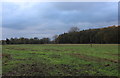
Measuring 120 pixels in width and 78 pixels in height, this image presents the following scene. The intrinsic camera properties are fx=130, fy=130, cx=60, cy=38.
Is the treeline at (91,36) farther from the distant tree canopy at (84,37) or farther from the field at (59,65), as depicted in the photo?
the field at (59,65)

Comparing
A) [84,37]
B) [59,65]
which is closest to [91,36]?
[84,37]

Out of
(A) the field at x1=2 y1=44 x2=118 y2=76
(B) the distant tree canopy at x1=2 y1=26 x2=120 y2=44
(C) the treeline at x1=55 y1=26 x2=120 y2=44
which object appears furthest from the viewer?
(B) the distant tree canopy at x1=2 y1=26 x2=120 y2=44

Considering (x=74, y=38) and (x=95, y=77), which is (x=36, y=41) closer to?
(x=74, y=38)

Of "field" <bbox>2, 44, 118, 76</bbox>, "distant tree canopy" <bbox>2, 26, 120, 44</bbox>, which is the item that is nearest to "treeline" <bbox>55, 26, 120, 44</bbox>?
"distant tree canopy" <bbox>2, 26, 120, 44</bbox>

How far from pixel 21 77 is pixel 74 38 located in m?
72.1

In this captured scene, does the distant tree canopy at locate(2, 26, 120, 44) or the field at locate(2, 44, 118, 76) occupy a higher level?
the distant tree canopy at locate(2, 26, 120, 44)

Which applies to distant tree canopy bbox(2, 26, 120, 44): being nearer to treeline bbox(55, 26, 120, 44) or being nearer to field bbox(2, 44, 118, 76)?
treeline bbox(55, 26, 120, 44)

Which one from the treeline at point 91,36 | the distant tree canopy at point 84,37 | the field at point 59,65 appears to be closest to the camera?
the field at point 59,65

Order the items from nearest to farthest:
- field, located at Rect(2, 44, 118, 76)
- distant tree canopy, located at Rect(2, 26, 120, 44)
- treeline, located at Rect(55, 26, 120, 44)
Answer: field, located at Rect(2, 44, 118, 76), treeline, located at Rect(55, 26, 120, 44), distant tree canopy, located at Rect(2, 26, 120, 44)

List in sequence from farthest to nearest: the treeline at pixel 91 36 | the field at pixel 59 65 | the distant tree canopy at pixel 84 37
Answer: the distant tree canopy at pixel 84 37 → the treeline at pixel 91 36 → the field at pixel 59 65

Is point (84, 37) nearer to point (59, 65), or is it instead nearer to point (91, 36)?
point (91, 36)

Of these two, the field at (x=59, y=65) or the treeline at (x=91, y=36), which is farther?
the treeline at (x=91, y=36)

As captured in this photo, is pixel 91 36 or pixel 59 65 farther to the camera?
pixel 91 36

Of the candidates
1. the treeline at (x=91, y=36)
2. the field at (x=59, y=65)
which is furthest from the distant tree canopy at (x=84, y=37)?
the field at (x=59, y=65)
